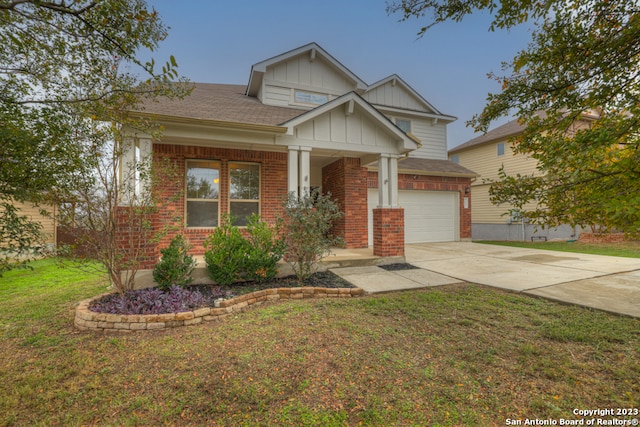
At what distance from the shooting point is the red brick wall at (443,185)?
1095 cm

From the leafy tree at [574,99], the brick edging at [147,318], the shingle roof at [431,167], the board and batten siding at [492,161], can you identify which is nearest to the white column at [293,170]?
the brick edging at [147,318]

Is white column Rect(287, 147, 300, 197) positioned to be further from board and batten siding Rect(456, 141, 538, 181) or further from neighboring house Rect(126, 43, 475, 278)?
board and batten siding Rect(456, 141, 538, 181)

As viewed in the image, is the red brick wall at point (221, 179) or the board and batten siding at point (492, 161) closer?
the red brick wall at point (221, 179)

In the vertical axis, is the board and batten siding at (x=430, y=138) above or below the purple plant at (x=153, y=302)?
above

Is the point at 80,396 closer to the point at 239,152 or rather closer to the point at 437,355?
the point at 437,355

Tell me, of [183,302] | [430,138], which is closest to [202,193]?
[183,302]

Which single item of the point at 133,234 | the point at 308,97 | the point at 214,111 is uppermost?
the point at 308,97

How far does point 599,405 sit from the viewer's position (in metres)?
2.01

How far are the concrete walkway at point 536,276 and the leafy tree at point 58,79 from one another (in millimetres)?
4393

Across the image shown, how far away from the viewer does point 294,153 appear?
244 inches

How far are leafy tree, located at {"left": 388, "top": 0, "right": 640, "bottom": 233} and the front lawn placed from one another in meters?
1.34

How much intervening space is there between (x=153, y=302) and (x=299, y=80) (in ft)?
26.2

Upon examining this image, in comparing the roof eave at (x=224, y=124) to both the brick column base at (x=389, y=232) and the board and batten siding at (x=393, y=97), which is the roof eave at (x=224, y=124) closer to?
A: the brick column base at (x=389, y=232)

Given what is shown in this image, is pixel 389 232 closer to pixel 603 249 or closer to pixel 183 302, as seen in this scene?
pixel 183 302
